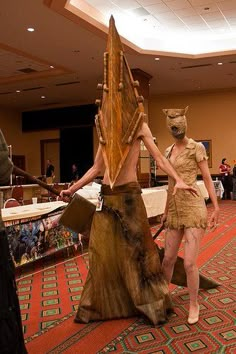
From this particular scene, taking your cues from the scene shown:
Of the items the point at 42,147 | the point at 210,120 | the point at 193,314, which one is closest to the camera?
the point at 193,314

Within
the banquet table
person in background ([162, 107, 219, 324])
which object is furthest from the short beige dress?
the banquet table

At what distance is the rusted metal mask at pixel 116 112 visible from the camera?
2.76m

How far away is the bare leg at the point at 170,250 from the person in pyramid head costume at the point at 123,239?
0.42ft

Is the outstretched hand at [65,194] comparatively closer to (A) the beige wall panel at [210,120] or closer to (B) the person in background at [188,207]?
(B) the person in background at [188,207]

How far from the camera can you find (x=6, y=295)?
181cm

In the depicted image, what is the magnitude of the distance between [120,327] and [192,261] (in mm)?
684

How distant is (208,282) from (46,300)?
4.76 feet

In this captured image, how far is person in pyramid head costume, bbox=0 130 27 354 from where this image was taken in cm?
180

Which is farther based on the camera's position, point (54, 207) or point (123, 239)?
point (54, 207)

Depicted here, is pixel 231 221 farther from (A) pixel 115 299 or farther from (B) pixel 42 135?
(B) pixel 42 135

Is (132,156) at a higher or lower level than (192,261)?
higher

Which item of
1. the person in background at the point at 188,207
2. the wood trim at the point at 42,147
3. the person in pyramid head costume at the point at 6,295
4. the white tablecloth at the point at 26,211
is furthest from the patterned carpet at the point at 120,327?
the wood trim at the point at 42,147

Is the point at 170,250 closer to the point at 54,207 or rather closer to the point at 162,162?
the point at 162,162

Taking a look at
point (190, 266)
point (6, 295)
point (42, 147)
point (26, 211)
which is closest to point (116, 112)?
point (190, 266)
